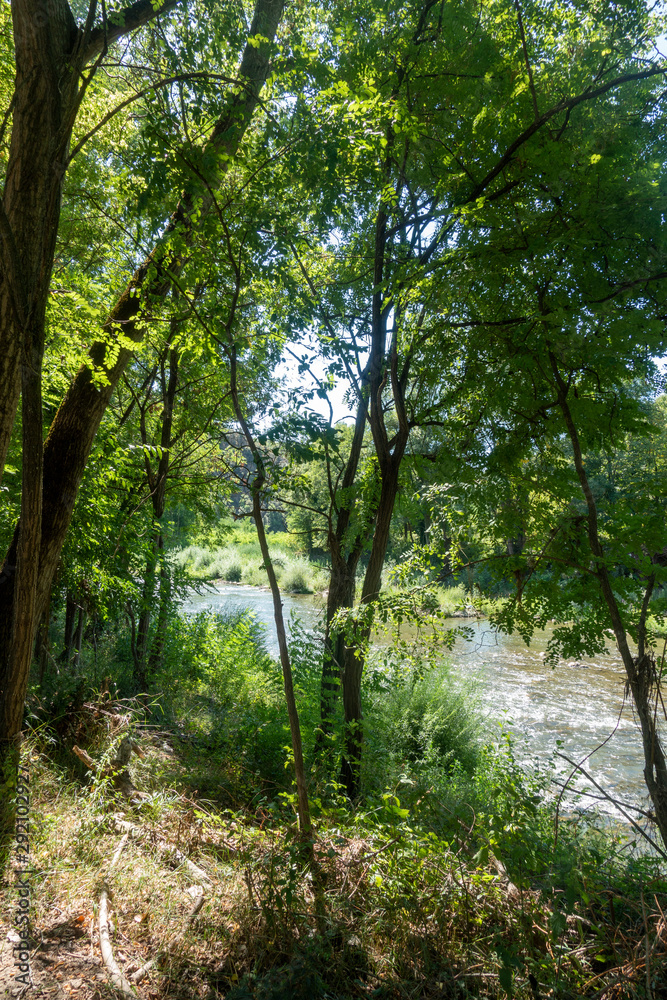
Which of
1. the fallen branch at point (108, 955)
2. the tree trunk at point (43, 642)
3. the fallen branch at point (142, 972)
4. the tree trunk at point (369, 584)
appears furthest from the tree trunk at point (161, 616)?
the fallen branch at point (142, 972)

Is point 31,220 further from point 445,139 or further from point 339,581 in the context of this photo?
point 339,581

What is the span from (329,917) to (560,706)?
741 centimetres

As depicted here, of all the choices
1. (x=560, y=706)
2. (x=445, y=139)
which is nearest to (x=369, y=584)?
(x=445, y=139)

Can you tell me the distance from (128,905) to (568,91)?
5.16m

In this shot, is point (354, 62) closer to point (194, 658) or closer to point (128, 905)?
point (128, 905)

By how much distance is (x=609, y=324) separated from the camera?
9.31 ft

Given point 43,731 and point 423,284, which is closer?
point 423,284

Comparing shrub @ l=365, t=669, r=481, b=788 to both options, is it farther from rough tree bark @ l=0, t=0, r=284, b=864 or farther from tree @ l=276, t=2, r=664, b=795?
rough tree bark @ l=0, t=0, r=284, b=864

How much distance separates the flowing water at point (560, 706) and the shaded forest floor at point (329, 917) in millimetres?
2377

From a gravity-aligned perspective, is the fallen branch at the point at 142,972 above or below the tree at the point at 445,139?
below

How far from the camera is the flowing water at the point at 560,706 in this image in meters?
6.62

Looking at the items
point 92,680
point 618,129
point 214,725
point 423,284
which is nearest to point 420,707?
point 214,725

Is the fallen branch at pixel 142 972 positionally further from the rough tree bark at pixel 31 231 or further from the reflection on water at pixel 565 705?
the reflection on water at pixel 565 705

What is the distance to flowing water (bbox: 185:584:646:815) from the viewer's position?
261 inches
